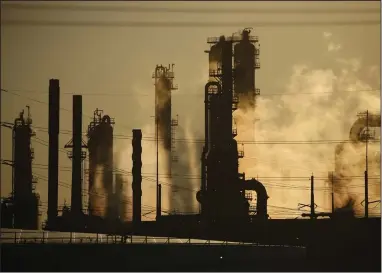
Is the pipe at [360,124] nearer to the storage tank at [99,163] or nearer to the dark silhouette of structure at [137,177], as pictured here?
the dark silhouette of structure at [137,177]

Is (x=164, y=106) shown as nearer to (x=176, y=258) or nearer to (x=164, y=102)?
(x=164, y=102)

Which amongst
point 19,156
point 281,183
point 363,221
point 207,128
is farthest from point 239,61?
point 19,156

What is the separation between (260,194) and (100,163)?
866 centimetres

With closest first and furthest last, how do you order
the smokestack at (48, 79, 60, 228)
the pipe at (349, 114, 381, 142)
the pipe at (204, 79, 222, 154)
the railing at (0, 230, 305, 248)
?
1. the pipe at (349, 114, 381, 142)
2. the railing at (0, 230, 305, 248)
3. the pipe at (204, 79, 222, 154)
4. the smokestack at (48, 79, 60, 228)

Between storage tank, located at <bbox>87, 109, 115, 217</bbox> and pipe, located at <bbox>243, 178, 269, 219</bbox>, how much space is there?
25.4ft

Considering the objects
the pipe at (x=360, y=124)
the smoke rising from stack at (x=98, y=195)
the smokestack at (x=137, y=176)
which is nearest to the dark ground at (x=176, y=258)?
the pipe at (x=360, y=124)

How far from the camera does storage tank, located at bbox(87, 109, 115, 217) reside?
36.9 metres

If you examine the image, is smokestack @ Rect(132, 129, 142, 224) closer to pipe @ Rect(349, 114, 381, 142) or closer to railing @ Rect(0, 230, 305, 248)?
railing @ Rect(0, 230, 305, 248)

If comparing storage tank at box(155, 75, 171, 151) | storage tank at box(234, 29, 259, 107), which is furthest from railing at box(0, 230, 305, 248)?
storage tank at box(234, 29, 259, 107)

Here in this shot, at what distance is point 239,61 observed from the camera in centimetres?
3219

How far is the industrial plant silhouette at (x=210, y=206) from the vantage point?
28.3 m

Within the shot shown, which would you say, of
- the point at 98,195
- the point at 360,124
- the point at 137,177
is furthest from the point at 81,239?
the point at 360,124

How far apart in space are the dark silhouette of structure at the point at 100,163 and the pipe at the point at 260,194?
7.81 m

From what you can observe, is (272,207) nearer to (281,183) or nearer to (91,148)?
(281,183)
